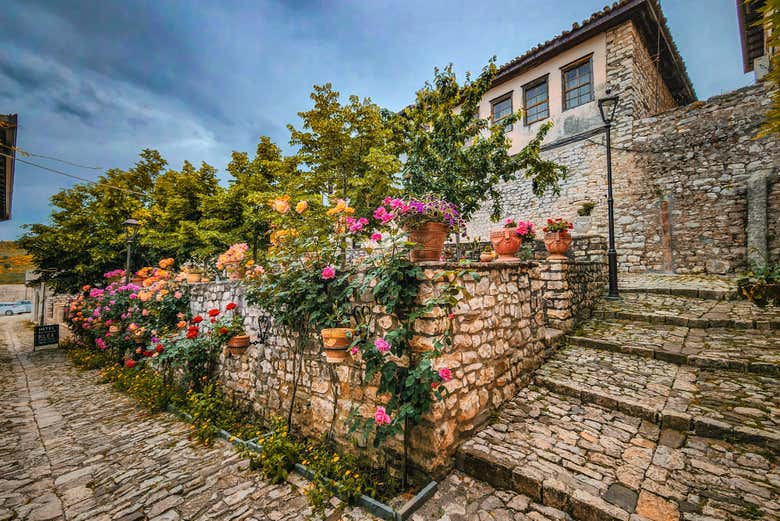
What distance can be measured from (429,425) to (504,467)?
2.11 ft

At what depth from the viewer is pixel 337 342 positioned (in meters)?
2.79

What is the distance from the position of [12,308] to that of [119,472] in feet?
129

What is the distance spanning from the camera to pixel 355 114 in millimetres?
10625

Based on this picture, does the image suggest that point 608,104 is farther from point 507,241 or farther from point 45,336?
point 45,336

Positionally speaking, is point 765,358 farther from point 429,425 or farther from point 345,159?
point 345,159

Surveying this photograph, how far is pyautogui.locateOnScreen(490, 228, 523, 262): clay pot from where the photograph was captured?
4.41 m

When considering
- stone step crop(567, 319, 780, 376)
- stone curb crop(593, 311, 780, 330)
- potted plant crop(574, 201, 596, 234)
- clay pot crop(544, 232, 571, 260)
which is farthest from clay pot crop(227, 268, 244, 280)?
potted plant crop(574, 201, 596, 234)

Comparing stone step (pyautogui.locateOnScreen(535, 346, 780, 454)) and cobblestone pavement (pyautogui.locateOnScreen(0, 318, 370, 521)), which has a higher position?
stone step (pyautogui.locateOnScreen(535, 346, 780, 454))

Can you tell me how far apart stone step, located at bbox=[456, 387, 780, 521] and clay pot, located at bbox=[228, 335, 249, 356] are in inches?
127

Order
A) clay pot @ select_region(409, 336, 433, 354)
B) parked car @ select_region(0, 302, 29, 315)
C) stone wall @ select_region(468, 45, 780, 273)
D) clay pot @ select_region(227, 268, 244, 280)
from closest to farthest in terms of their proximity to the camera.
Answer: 1. clay pot @ select_region(409, 336, 433, 354)
2. clay pot @ select_region(227, 268, 244, 280)
3. stone wall @ select_region(468, 45, 780, 273)
4. parked car @ select_region(0, 302, 29, 315)

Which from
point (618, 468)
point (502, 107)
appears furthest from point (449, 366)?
point (502, 107)

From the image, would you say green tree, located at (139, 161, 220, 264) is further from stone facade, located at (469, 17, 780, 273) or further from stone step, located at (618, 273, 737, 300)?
stone facade, located at (469, 17, 780, 273)

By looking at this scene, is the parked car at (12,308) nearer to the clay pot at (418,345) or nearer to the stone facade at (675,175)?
the clay pot at (418,345)

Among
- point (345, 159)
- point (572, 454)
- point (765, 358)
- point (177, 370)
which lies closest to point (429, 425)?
point (572, 454)
